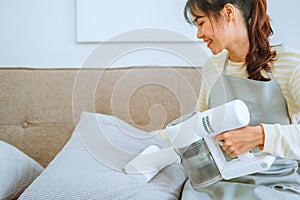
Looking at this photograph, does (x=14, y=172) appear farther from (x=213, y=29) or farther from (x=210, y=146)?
(x=213, y=29)

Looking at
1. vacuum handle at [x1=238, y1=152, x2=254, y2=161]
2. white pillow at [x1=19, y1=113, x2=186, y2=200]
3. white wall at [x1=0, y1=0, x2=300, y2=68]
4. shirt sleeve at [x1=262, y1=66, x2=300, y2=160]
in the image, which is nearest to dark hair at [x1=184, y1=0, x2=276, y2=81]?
shirt sleeve at [x1=262, y1=66, x2=300, y2=160]

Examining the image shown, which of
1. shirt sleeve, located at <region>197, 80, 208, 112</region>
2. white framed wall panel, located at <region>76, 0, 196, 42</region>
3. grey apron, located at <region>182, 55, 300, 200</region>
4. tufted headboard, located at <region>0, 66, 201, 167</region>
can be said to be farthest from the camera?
white framed wall panel, located at <region>76, 0, 196, 42</region>

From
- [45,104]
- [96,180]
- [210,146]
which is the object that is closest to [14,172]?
[96,180]

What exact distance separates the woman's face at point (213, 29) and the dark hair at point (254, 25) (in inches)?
0.5

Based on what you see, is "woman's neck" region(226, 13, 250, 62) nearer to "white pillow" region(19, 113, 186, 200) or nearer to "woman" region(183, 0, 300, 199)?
"woman" region(183, 0, 300, 199)

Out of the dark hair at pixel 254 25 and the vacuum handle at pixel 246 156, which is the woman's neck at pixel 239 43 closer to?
the dark hair at pixel 254 25

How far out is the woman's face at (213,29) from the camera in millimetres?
1126

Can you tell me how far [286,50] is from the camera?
3.76ft

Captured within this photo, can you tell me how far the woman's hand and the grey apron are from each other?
11cm

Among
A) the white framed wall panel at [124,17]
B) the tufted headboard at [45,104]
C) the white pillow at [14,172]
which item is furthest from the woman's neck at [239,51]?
the white pillow at [14,172]

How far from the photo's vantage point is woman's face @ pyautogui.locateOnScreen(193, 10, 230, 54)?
113 centimetres

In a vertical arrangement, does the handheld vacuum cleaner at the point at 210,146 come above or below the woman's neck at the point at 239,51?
below

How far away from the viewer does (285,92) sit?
3.66 ft

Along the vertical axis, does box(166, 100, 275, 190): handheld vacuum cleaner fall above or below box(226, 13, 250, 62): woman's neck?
below
